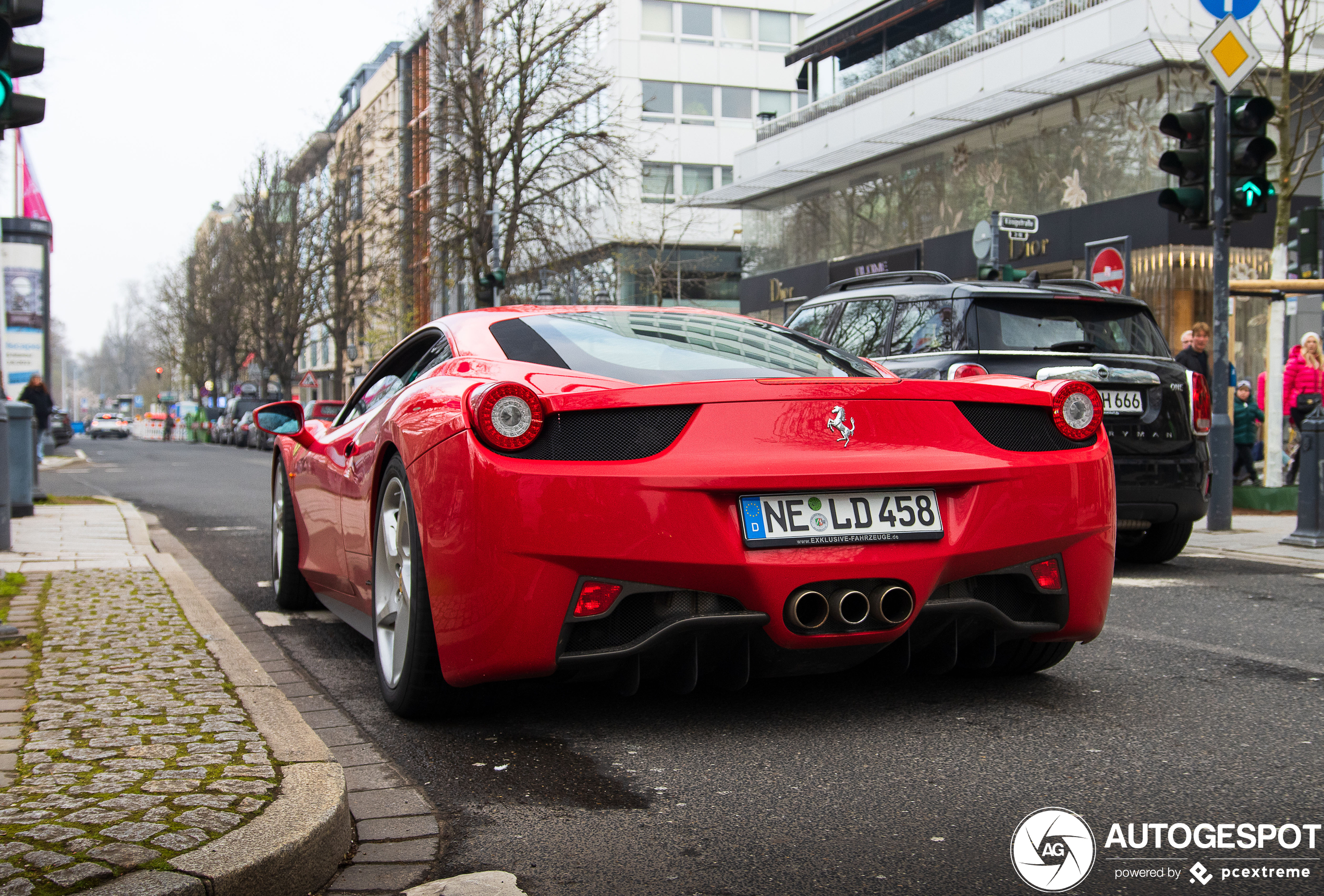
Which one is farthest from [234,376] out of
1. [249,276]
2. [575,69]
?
[575,69]

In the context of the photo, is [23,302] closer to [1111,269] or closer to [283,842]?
[1111,269]

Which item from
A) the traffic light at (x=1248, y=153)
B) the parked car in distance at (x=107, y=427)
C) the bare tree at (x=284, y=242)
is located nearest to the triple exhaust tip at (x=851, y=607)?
the traffic light at (x=1248, y=153)

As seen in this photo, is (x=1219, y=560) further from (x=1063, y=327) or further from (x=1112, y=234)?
(x=1112, y=234)

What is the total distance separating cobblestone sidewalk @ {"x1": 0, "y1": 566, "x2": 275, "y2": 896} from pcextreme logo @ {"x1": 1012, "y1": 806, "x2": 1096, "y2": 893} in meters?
1.63

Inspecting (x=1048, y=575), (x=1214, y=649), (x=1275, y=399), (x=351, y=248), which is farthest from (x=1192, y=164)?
→ (x=351, y=248)

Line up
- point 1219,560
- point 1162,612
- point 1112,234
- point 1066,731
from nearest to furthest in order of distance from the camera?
point 1066,731
point 1162,612
point 1219,560
point 1112,234

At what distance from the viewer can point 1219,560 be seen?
8383mm

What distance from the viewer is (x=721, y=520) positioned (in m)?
3.40

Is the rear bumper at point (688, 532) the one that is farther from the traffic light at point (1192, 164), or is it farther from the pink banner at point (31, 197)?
the pink banner at point (31, 197)

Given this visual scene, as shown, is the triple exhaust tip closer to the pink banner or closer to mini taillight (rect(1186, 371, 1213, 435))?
mini taillight (rect(1186, 371, 1213, 435))

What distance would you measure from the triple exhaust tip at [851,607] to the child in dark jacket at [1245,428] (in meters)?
13.7

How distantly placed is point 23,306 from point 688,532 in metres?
36.9

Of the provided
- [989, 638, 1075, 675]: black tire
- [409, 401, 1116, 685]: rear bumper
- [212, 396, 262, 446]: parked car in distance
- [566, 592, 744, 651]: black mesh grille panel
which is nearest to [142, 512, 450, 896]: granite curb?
[409, 401, 1116, 685]: rear bumper

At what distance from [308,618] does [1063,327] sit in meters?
4.65
